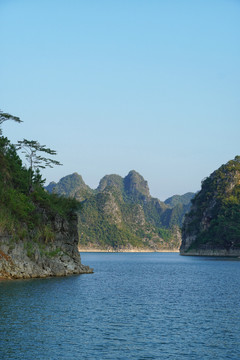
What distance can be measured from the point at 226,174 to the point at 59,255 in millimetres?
146742

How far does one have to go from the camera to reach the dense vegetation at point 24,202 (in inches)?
2244

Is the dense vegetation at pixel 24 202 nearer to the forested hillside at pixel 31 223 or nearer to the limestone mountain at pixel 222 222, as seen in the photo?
the forested hillside at pixel 31 223

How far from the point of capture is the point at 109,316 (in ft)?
105

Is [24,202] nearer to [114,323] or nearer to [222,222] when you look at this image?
[114,323]

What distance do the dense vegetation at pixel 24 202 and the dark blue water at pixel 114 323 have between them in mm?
11134

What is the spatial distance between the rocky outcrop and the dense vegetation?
3.35 ft

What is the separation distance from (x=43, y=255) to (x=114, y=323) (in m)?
33.2

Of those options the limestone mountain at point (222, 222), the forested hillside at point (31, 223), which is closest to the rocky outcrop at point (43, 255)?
the forested hillside at point (31, 223)

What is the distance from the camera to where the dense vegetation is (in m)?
57.0

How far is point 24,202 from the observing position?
63312 millimetres

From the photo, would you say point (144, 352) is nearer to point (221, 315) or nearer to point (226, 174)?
point (221, 315)

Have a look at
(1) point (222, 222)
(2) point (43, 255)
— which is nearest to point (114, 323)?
(2) point (43, 255)

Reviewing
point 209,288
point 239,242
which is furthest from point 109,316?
point 239,242

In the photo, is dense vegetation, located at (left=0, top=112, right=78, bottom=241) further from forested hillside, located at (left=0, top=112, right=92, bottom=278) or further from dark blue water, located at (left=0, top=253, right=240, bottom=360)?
dark blue water, located at (left=0, top=253, right=240, bottom=360)
